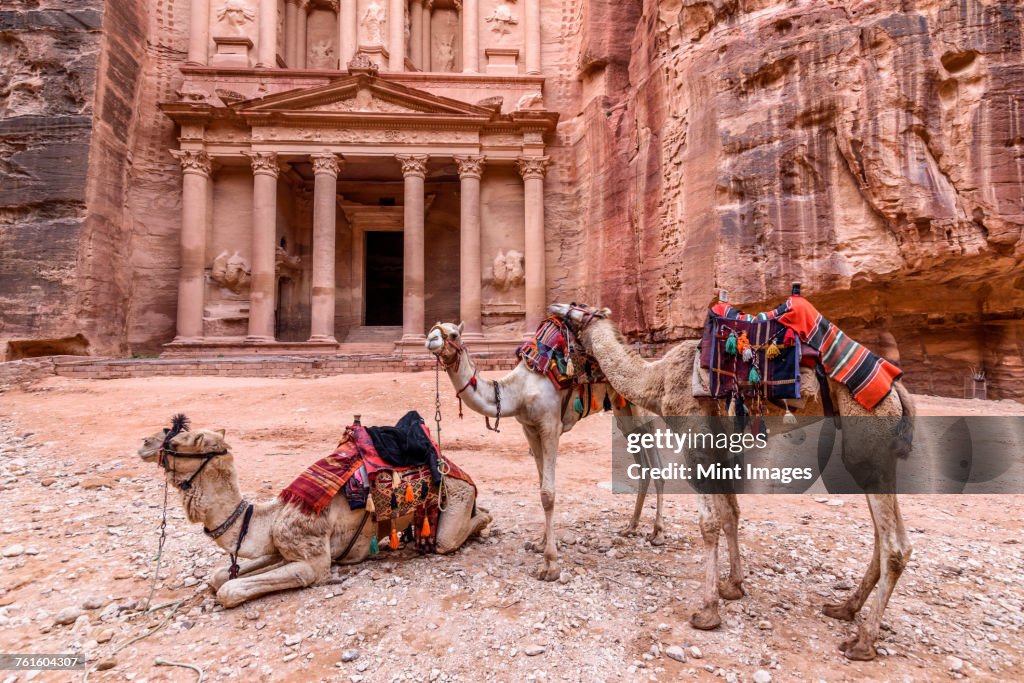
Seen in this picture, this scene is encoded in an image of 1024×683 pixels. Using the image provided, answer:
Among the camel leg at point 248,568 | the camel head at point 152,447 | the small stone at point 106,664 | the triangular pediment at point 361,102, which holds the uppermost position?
the triangular pediment at point 361,102

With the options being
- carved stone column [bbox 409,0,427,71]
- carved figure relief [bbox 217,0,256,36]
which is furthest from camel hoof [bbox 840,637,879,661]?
carved figure relief [bbox 217,0,256,36]

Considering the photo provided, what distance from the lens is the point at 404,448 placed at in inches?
163

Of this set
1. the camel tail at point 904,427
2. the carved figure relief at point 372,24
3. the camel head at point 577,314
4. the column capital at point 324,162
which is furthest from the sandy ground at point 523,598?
the carved figure relief at point 372,24

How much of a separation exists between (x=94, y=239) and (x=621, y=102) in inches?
762

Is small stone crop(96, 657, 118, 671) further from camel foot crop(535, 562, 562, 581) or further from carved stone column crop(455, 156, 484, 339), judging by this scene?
carved stone column crop(455, 156, 484, 339)

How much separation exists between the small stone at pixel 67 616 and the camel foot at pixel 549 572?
323 centimetres

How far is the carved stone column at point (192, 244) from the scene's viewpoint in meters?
18.6


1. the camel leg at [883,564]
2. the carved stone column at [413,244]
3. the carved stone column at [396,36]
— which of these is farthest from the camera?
the carved stone column at [396,36]

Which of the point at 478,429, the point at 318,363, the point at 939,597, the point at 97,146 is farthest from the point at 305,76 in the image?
the point at 939,597

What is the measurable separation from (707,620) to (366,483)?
8.61ft

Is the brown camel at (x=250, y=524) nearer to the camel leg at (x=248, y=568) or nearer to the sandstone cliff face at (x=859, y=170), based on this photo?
the camel leg at (x=248, y=568)

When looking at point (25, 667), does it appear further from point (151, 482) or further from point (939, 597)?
point (939, 597)

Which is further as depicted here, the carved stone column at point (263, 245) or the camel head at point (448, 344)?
the carved stone column at point (263, 245)

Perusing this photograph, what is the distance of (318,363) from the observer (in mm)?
15328
